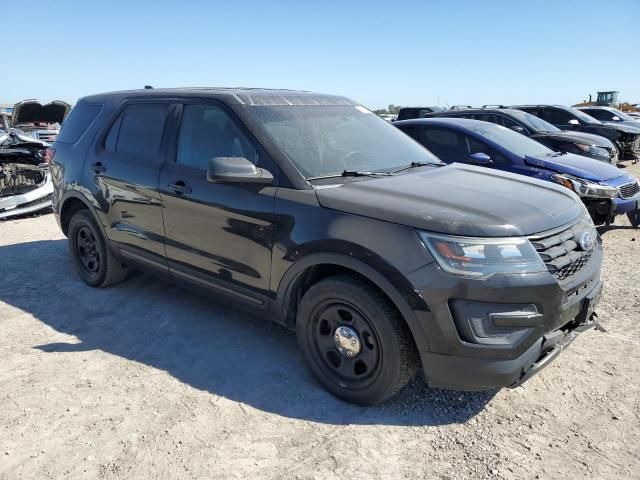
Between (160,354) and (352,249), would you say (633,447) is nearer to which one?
(352,249)

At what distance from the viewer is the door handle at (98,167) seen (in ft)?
14.8

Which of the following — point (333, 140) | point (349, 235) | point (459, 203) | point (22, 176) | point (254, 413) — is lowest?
point (254, 413)

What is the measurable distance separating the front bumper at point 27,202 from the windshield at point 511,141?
254 inches

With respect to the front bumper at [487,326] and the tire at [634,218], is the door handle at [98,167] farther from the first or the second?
the tire at [634,218]

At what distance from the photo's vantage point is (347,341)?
9.84 feet

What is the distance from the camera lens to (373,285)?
289cm

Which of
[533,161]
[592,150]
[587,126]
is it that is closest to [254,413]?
[533,161]

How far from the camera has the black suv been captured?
103 inches

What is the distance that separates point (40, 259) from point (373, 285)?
15.4 ft

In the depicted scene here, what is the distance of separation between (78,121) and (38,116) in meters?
6.33

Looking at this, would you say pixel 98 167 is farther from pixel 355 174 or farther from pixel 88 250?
pixel 355 174

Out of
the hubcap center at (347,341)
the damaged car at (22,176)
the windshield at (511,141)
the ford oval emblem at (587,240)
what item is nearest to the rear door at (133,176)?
the hubcap center at (347,341)

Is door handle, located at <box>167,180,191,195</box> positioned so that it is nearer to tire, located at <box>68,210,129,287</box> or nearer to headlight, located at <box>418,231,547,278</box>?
tire, located at <box>68,210,129,287</box>

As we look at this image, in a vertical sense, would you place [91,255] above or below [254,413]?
above
